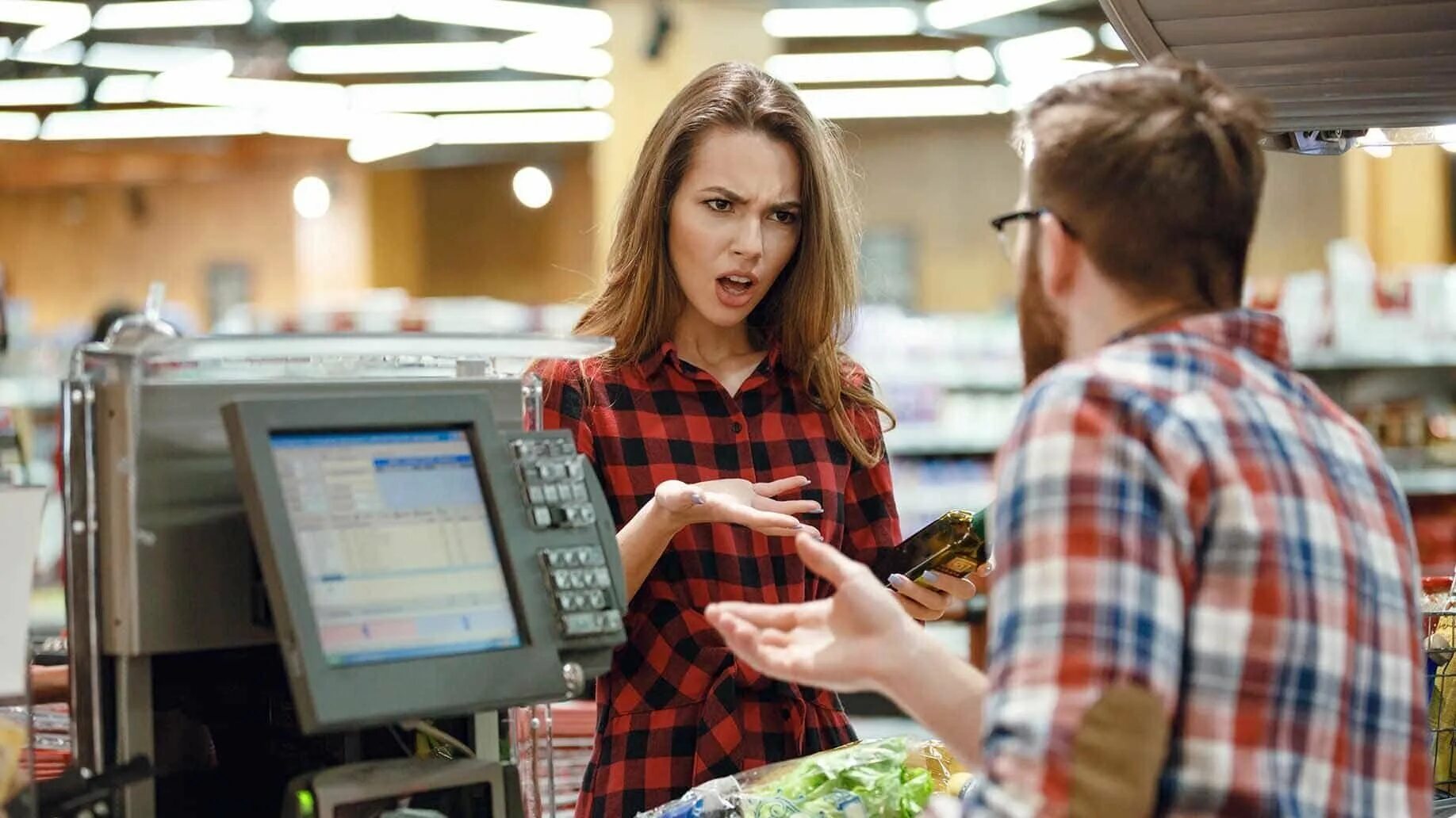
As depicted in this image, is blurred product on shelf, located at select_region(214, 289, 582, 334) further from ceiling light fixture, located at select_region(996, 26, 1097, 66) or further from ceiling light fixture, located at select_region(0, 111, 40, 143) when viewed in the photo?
ceiling light fixture, located at select_region(0, 111, 40, 143)

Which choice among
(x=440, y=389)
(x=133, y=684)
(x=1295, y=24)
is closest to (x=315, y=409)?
(x=440, y=389)

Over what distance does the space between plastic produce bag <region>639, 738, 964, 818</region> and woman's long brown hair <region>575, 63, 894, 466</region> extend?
67 centimetres

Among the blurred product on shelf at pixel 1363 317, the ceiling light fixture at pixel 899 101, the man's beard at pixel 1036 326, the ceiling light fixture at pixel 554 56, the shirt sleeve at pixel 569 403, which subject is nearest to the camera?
the man's beard at pixel 1036 326

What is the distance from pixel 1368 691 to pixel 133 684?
101 centimetres

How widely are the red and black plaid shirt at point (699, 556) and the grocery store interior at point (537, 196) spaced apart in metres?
0.37

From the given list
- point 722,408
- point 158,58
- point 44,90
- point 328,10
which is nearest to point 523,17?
point 328,10

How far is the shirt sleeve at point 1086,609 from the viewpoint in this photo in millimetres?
1143

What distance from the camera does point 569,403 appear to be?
7.82 ft

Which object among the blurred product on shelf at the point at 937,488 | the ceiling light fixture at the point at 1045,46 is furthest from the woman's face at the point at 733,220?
the ceiling light fixture at the point at 1045,46

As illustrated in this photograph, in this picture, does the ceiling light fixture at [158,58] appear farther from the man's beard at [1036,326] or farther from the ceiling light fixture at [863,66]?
the man's beard at [1036,326]

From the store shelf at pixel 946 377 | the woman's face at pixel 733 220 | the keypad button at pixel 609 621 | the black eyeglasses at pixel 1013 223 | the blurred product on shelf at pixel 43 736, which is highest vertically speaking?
the woman's face at pixel 733 220

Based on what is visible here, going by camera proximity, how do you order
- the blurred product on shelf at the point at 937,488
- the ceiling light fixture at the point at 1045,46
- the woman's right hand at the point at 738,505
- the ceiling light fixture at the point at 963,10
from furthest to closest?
1. the ceiling light fixture at the point at 1045,46
2. the ceiling light fixture at the point at 963,10
3. the blurred product on shelf at the point at 937,488
4. the woman's right hand at the point at 738,505

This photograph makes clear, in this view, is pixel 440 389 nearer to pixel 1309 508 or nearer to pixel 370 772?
pixel 370 772

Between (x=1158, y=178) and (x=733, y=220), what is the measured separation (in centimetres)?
114
